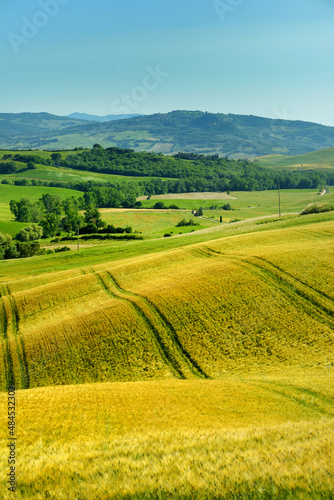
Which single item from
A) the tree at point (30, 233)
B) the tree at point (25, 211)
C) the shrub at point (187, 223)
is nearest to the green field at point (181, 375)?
the tree at point (30, 233)

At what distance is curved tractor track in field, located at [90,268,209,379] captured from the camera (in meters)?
33.4

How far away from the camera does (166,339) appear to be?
3769cm

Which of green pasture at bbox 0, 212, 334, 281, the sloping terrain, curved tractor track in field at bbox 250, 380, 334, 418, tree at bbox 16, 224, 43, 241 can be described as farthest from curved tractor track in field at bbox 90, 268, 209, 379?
tree at bbox 16, 224, 43, 241

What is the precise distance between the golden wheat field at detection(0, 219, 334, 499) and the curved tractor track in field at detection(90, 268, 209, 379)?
0.15m

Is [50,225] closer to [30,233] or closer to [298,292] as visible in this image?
[30,233]

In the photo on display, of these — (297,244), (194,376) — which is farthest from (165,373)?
(297,244)

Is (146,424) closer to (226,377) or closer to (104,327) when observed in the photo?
(226,377)

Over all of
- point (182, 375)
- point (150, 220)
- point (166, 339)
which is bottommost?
point (182, 375)

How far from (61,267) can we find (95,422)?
65015mm

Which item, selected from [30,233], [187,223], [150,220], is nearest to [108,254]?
[30,233]

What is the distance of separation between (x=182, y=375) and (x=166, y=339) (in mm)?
5365

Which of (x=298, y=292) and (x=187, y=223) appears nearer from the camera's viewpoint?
(x=298, y=292)

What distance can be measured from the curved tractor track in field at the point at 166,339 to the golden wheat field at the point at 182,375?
15 cm

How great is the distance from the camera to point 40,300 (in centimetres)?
5316
